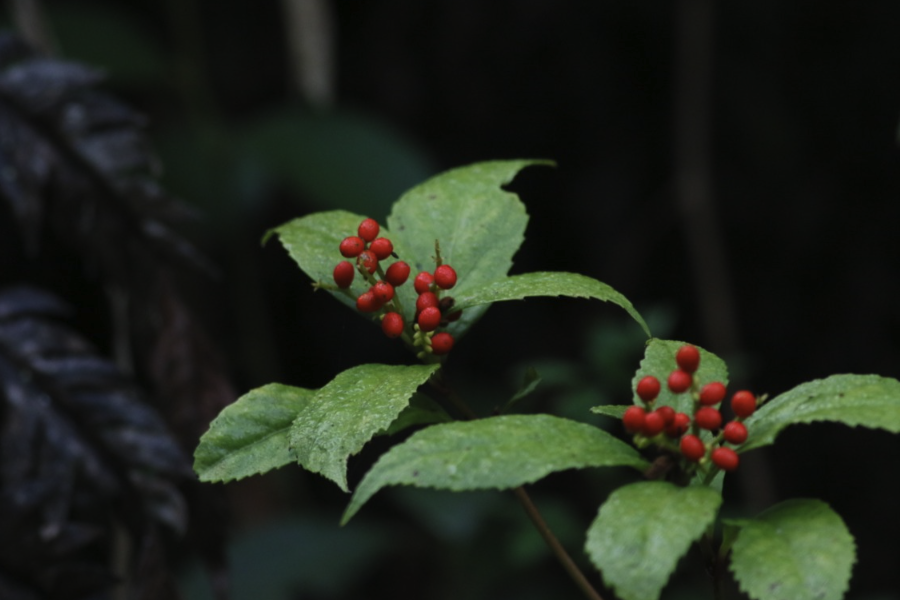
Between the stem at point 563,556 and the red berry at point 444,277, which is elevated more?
the red berry at point 444,277

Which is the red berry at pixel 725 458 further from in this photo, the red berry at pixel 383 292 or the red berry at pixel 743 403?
the red berry at pixel 383 292

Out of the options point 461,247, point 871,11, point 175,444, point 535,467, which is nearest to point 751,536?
point 535,467

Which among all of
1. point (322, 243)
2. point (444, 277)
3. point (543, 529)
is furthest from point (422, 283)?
point (543, 529)

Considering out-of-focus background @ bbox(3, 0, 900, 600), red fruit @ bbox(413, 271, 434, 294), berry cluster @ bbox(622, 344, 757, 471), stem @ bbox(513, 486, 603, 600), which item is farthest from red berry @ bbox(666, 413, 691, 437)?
out-of-focus background @ bbox(3, 0, 900, 600)

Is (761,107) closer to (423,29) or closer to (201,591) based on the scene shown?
(423,29)

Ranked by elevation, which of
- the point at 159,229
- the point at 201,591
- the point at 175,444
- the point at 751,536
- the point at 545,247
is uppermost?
the point at 751,536

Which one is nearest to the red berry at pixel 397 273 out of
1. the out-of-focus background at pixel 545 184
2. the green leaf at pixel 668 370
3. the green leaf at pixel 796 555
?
the green leaf at pixel 668 370
